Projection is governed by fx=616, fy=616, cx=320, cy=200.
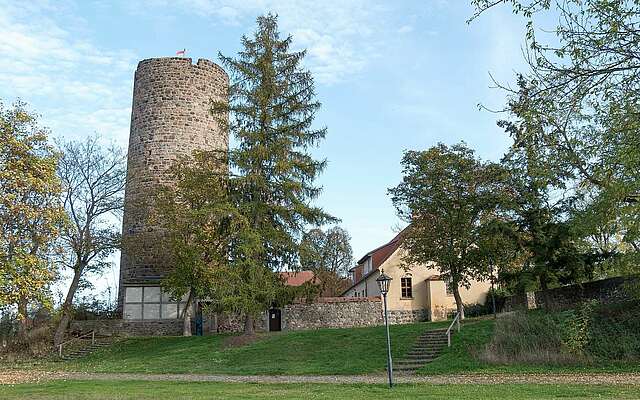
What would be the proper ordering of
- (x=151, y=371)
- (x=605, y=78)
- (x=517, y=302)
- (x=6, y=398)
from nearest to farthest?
(x=605, y=78), (x=6, y=398), (x=151, y=371), (x=517, y=302)

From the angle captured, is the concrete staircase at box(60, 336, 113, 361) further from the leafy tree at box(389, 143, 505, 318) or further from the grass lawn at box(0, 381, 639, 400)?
the leafy tree at box(389, 143, 505, 318)

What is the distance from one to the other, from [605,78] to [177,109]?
30.7 meters

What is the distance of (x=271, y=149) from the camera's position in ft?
81.6

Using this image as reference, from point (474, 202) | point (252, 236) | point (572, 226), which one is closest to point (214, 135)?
point (252, 236)

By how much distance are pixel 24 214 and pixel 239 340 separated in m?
10.6

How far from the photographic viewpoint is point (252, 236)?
77.3ft

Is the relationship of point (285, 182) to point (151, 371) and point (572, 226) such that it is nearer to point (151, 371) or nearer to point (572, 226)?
point (151, 371)

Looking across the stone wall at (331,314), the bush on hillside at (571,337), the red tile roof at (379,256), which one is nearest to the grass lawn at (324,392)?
the bush on hillside at (571,337)

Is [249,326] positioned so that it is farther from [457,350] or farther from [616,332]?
[616,332]

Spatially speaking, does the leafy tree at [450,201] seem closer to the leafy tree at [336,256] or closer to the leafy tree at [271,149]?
the leafy tree at [271,149]

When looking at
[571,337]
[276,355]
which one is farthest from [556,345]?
[276,355]

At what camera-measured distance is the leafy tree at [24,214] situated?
15.1 meters

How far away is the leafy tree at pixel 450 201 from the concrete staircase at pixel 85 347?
1649 centimetres

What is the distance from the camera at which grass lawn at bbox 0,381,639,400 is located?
38.6 feet
